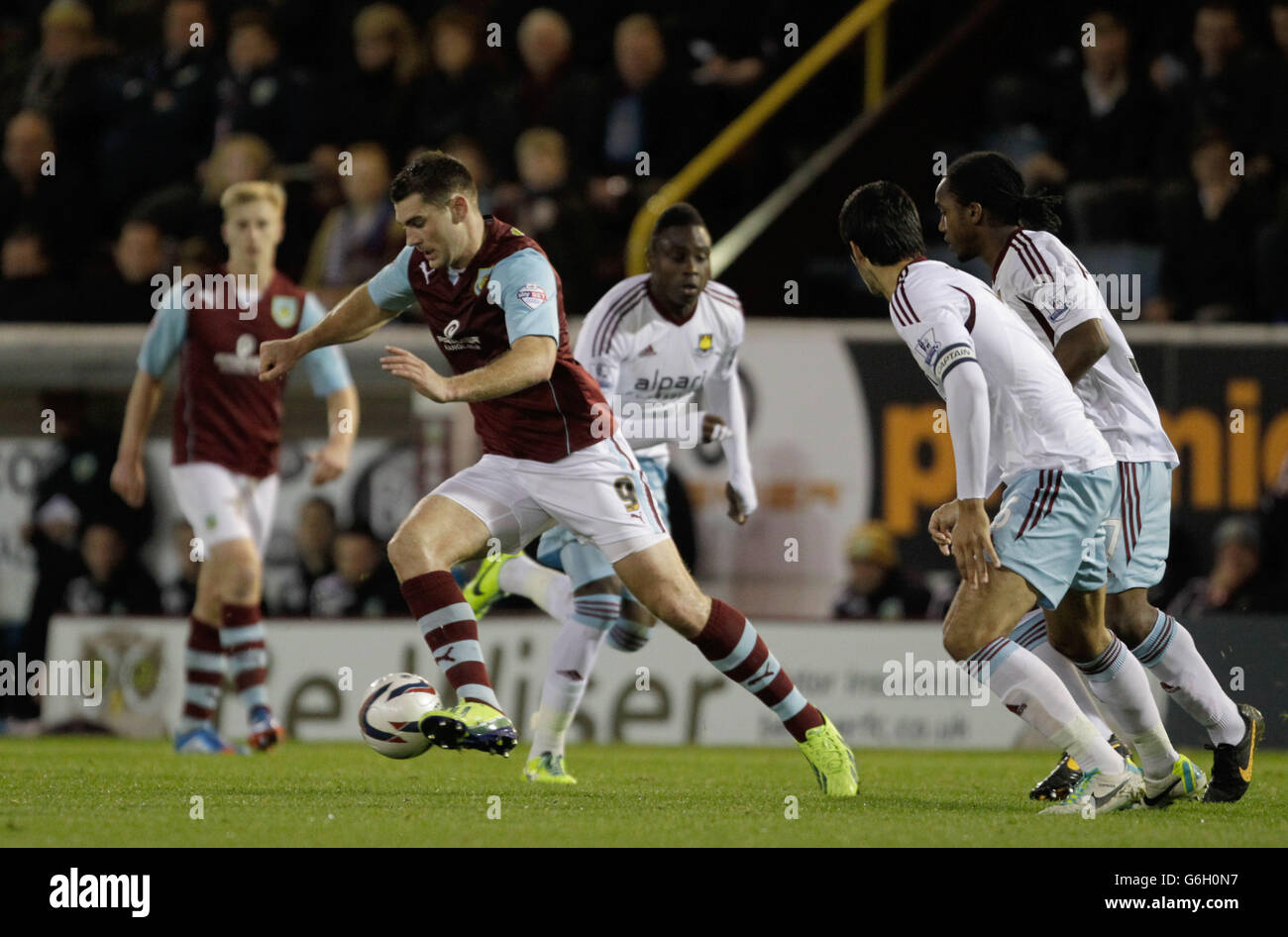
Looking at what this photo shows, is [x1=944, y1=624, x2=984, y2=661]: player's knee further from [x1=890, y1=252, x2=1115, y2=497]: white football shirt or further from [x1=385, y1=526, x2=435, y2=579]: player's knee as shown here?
[x1=385, y1=526, x2=435, y2=579]: player's knee

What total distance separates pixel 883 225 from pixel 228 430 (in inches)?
164

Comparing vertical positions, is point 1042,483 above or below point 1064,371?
below

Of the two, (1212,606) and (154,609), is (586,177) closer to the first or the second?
(154,609)

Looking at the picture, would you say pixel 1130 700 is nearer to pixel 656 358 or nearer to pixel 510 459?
pixel 510 459

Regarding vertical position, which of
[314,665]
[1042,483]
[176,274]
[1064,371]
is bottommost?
[314,665]

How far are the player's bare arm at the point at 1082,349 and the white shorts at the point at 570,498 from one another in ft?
4.86

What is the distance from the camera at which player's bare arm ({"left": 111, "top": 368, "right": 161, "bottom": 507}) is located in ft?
29.0

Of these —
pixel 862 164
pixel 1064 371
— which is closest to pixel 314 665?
pixel 862 164

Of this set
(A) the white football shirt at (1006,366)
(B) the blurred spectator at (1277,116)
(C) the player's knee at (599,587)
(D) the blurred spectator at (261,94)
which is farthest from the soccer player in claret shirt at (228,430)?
(B) the blurred spectator at (1277,116)

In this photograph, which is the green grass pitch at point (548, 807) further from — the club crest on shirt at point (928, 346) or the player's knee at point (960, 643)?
the club crest on shirt at point (928, 346)

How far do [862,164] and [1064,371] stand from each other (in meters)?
6.19

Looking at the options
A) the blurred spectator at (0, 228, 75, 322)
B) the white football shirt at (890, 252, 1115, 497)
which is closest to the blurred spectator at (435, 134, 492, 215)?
the blurred spectator at (0, 228, 75, 322)

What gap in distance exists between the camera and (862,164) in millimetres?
12203

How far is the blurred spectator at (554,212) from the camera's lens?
11.6 meters
